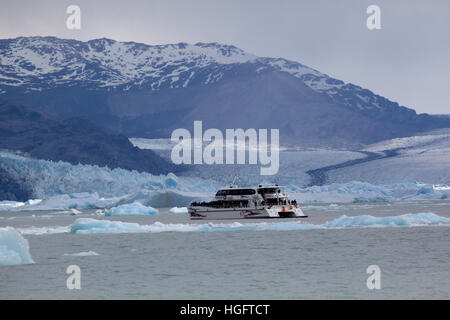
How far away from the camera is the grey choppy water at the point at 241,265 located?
16.7 meters

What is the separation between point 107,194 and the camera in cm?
6862

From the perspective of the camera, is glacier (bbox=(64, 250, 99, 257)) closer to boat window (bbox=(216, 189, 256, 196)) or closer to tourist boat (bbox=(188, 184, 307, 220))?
tourist boat (bbox=(188, 184, 307, 220))

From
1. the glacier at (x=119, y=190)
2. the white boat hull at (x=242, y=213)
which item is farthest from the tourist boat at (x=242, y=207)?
the glacier at (x=119, y=190)

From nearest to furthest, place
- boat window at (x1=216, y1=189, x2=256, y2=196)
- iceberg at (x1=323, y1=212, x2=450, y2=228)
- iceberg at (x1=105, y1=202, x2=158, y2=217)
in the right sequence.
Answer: iceberg at (x1=323, y1=212, x2=450, y2=228), boat window at (x1=216, y1=189, x2=256, y2=196), iceberg at (x1=105, y1=202, x2=158, y2=217)

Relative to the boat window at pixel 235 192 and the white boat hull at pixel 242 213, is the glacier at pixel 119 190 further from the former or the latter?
the white boat hull at pixel 242 213

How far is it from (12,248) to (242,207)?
76.1ft

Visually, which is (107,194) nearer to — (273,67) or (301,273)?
(301,273)

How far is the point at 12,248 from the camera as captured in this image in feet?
68.7

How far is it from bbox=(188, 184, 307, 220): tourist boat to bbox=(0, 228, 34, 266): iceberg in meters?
21.8

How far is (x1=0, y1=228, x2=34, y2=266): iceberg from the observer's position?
65.6 feet

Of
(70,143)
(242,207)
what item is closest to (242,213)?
(242,207)

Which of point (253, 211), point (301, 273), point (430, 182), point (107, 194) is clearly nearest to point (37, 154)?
point (107, 194)

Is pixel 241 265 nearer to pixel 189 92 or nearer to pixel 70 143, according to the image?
pixel 70 143

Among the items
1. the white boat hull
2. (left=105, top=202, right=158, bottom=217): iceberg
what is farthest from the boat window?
(left=105, top=202, right=158, bottom=217): iceberg
